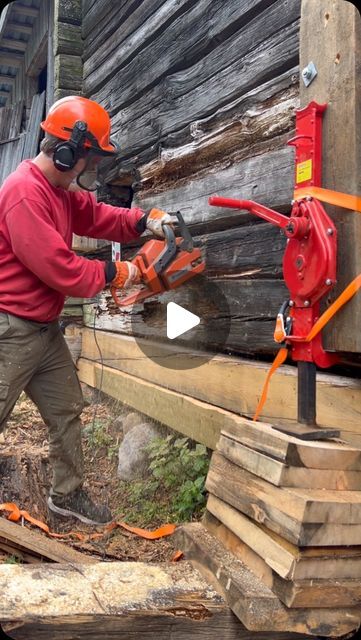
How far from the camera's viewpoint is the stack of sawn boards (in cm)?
181

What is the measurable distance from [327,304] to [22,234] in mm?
1640

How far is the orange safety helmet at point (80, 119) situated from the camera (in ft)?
10.8

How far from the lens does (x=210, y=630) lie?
1.92 metres

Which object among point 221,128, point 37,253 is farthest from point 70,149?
point 221,128

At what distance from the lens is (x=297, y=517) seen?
1.81 meters

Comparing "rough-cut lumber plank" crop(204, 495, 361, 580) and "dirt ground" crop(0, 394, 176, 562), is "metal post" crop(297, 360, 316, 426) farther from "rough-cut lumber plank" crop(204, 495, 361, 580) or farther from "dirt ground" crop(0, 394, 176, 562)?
"dirt ground" crop(0, 394, 176, 562)

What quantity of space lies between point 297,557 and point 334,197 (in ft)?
4.04

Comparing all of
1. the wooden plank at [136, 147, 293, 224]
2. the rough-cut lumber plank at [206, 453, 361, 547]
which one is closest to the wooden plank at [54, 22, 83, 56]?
the wooden plank at [136, 147, 293, 224]

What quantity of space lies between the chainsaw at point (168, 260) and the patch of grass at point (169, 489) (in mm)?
1073

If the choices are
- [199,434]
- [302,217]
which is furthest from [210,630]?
[199,434]

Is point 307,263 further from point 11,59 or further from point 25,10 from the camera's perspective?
point 11,59

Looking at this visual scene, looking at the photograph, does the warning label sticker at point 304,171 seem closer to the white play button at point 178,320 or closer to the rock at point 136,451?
the white play button at point 178,320

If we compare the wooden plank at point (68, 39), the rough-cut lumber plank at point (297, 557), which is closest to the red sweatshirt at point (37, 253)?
the rough-cut lumber plank at point (297, 557)

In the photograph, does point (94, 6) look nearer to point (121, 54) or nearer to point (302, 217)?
point (121, 54)
